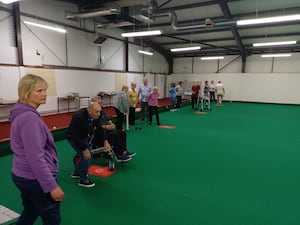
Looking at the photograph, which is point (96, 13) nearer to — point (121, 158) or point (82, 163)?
point (121, 158)

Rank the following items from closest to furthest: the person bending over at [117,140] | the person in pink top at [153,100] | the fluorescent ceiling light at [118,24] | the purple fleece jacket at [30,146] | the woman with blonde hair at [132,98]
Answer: the purple fleece jacket at [30,146]
the person bending over at [117,140]
the woman with blonde hair at [132,98]
the person in pink top at [153,100]
the fluorescent ceiling light at [118,24]

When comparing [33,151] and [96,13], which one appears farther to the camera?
[96,13]

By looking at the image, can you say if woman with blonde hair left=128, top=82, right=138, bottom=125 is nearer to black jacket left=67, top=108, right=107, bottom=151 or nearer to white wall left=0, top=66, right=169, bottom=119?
white wall left=0, top=66, right=169, bottom=119

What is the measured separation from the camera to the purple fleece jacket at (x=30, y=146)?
44.8 inches

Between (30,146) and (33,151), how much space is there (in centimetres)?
3

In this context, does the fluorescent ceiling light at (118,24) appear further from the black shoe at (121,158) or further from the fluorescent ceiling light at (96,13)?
the black shoe at (121,158)

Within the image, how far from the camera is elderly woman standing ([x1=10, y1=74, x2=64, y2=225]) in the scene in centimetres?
115

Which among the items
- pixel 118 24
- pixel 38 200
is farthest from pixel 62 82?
pixel 38 200

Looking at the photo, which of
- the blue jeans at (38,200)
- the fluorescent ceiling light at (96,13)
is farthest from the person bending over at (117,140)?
the fluorescent ceiling light at (96,13)

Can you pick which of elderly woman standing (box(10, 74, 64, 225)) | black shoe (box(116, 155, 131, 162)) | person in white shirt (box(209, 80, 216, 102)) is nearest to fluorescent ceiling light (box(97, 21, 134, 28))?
black shoe (box(116, 155, 131, 162))

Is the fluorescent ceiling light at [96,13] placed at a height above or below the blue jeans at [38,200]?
above

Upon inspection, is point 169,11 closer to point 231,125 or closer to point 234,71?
point 231,125

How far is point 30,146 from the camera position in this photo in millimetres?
1137

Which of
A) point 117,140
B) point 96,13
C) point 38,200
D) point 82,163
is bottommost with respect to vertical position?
point 82,163
